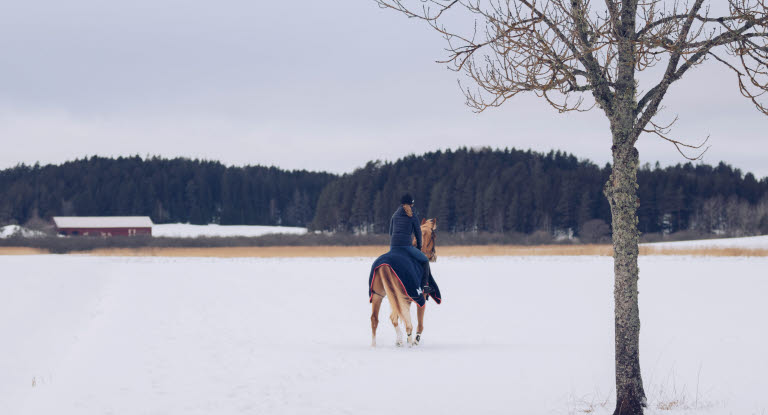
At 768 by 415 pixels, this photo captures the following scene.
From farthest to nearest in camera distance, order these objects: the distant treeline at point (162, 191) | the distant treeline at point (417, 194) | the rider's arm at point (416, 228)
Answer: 1. the distant treeline at point (162, 191)
2. the distant treeline at point (417, 194)
3. the rider's arm at point (416, 228)

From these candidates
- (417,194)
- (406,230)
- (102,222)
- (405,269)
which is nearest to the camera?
(405,269)

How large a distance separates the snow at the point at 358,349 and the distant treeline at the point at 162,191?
138m

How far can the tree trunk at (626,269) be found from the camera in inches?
266

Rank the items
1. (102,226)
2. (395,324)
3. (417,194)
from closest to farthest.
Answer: (395,324), (102,226), (417,194)

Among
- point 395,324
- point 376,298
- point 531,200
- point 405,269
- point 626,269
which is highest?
point 531,200

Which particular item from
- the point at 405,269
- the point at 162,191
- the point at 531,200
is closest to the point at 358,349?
the point at 405,269

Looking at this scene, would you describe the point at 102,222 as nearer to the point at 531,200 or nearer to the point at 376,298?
the point at 531,200

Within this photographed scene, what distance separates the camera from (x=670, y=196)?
99188 millimetres

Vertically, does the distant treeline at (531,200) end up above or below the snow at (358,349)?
above

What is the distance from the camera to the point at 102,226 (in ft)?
341

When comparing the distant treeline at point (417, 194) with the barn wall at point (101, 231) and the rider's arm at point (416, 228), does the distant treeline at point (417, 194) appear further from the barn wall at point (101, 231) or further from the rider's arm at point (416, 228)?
the rider's arm at point (416, 228)

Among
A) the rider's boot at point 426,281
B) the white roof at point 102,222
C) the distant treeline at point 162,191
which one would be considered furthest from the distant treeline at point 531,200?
the rider's boot at point 426,281

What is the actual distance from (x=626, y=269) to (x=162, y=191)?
163805 mm

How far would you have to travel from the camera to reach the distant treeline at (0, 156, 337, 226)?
149 metres
